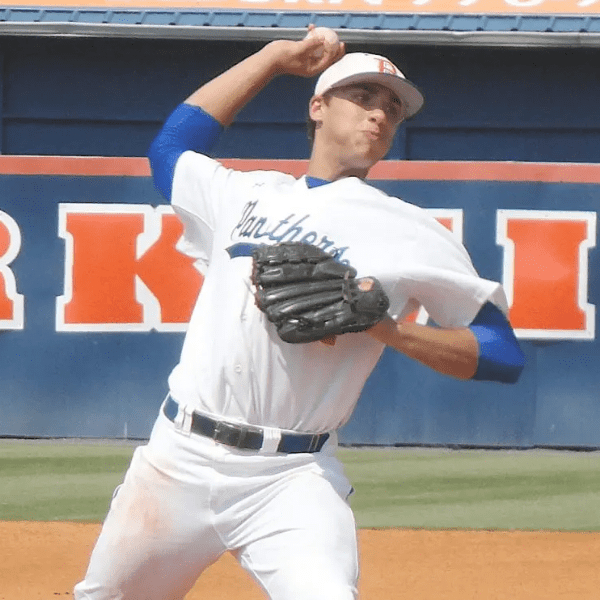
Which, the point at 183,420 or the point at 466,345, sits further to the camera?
the point at 183,420

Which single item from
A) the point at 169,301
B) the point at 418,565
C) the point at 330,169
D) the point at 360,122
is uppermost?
the point at 360,122

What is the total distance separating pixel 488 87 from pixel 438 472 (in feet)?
17.3

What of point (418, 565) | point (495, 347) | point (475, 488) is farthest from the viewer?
point (475, 488)

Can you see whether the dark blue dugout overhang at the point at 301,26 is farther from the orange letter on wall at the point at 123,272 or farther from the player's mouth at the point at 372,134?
the player's mouth at the point at 372,134

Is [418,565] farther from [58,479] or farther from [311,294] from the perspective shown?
[311,294]

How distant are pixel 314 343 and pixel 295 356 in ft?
0.19

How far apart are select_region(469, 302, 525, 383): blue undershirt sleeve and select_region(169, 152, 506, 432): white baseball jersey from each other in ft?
0.10

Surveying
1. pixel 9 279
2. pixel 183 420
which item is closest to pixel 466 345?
pixel 183 420

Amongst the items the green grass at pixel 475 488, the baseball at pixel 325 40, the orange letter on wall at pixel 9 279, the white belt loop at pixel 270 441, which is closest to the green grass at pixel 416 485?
the green grass at pixel 475 488

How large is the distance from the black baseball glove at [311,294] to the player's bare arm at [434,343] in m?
0.09

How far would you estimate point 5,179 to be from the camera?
32.0 feet

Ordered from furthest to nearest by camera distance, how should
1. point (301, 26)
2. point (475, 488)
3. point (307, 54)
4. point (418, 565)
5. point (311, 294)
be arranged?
1. point (301, 26)
2. point (475, 488)
3. point (418, 565)
4. point (307, 54)
5. point (311, 294)

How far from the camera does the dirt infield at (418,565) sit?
234 inches

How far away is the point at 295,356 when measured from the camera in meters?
3.50
